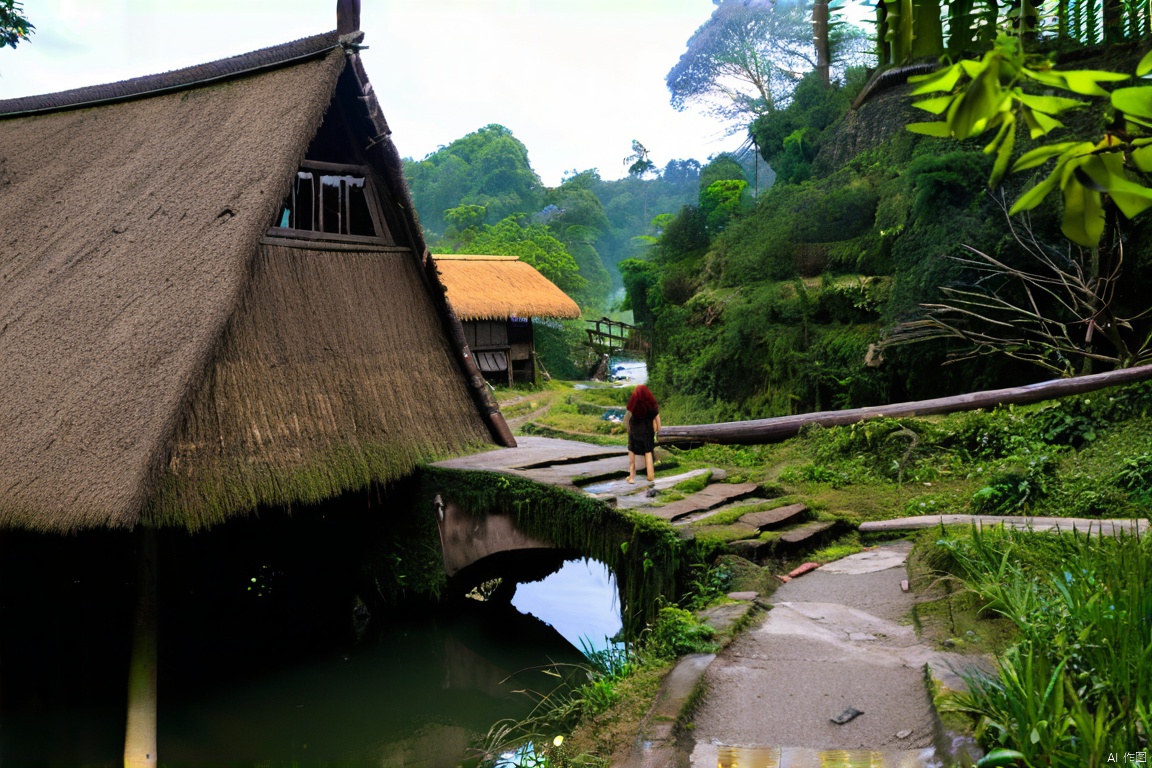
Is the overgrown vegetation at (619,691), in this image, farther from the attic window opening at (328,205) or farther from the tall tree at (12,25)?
the tall tree at (12,25)

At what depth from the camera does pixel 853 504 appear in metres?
8.58

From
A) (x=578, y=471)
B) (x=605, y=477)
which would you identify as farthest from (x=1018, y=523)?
(x=578, y=471)

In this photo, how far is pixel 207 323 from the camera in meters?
7.38

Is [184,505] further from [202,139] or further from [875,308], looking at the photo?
[875,308]

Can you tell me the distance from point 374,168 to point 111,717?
6383mm

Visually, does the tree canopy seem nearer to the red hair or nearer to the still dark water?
the still dark water

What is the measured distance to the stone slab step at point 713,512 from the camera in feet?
24.8

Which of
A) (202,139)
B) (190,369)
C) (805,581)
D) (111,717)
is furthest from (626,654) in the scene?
(202,139)

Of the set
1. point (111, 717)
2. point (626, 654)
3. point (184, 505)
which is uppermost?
point (184, 505)

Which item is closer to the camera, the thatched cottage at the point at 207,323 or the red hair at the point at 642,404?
the thatched cottage at the point at 207,323

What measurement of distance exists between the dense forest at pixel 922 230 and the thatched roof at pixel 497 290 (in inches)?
97.2

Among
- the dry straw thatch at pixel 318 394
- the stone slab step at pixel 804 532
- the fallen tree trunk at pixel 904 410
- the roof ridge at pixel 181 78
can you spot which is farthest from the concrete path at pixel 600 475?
the roof ridge at pixel 181 78

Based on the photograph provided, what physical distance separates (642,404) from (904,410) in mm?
3853

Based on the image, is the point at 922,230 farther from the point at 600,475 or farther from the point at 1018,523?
the point at 1018,523
